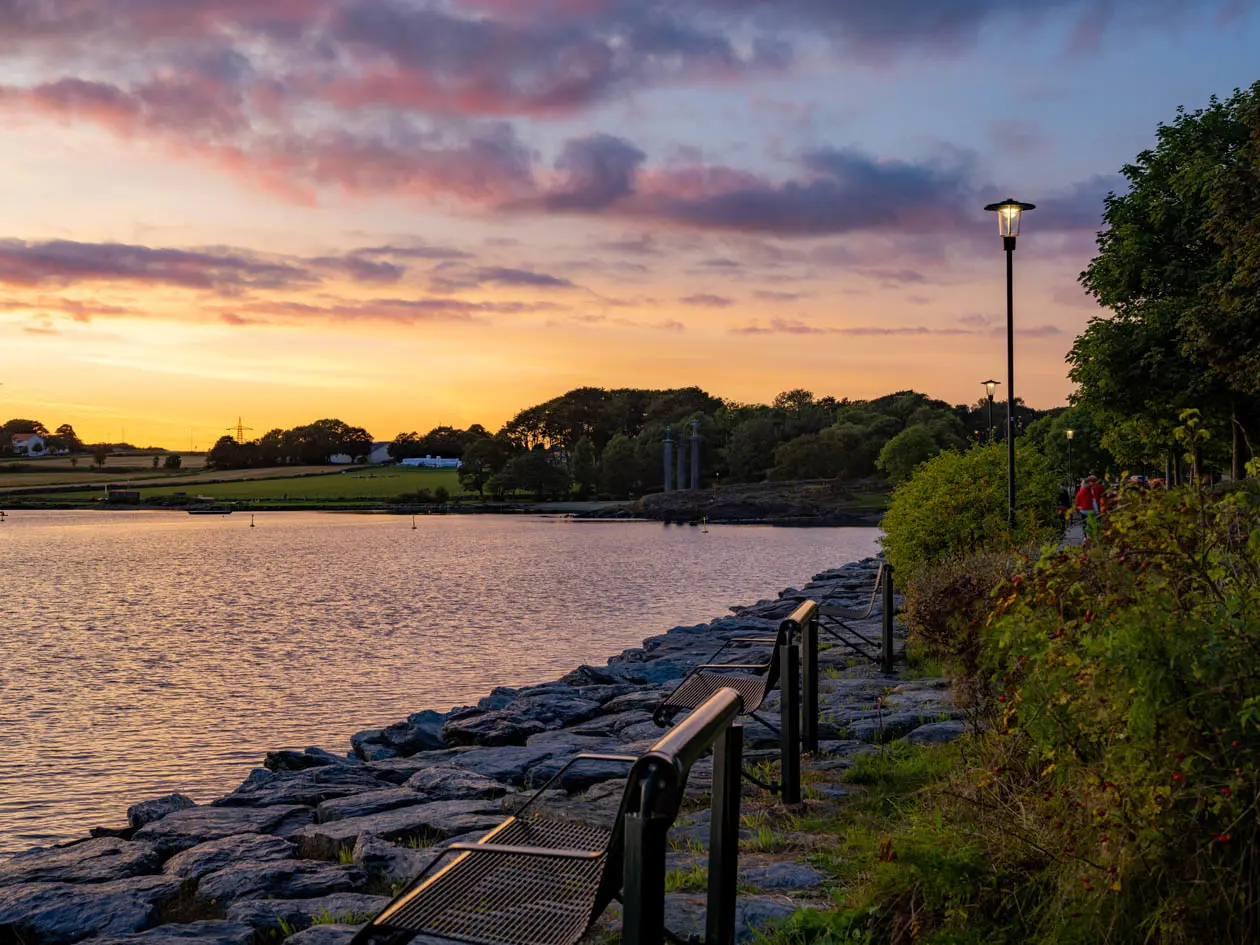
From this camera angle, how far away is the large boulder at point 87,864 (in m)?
6.23

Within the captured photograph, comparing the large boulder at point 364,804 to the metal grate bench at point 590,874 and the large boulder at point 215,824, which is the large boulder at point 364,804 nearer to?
the large boulder at point 215,824

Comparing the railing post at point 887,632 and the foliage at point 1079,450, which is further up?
the foliage at point 1079,450

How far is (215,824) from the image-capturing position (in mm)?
7297

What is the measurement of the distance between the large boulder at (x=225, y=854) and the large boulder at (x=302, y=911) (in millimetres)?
885

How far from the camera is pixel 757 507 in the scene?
110m

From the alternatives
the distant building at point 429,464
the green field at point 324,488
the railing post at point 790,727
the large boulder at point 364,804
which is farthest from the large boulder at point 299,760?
the distant building at point 429,464

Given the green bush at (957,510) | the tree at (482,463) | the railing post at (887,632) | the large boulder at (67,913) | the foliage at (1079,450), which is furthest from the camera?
the tree at (482,463)

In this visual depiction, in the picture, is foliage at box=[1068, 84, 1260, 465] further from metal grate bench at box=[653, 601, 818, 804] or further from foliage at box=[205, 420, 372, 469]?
foliage at box=[205, 420, 372, 469]

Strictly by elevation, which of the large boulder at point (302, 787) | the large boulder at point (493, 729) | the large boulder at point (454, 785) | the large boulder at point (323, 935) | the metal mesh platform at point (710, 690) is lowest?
the large boulder at point (493, 729)

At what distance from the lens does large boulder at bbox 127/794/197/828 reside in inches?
308

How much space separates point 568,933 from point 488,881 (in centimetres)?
44

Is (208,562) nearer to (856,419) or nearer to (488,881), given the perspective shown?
(488,881)

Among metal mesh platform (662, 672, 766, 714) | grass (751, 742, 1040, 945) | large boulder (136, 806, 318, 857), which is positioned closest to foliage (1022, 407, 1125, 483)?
metal mesh platform (662, 672, 766, 714)

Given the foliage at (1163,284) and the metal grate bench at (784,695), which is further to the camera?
the foliage at (1163,284)
